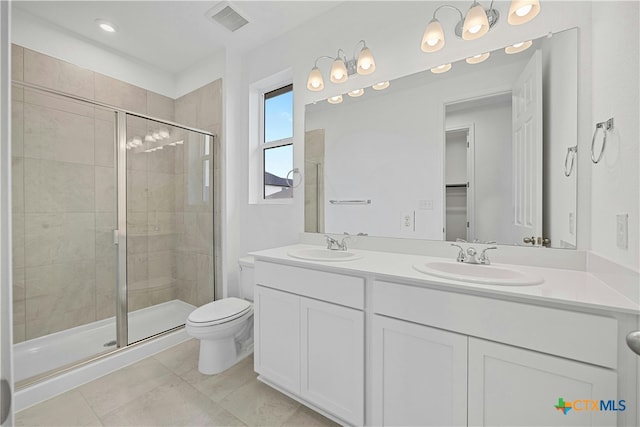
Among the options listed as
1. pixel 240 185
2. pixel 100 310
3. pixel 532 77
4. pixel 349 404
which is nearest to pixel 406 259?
pixel 349 404

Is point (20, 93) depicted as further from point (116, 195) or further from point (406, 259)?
point (406, 259)

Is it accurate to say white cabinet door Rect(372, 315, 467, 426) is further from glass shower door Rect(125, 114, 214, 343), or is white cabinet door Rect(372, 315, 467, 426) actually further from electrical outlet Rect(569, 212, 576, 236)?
glass shower door Rect(125, 114, 214, 343)

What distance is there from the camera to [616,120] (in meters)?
0.99

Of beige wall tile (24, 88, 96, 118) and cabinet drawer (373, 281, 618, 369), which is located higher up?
beige wall tile (24, 88, 96, 118)

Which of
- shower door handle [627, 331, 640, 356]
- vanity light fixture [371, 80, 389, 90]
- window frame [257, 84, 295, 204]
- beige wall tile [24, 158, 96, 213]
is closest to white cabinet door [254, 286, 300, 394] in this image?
window frame [257, 84, 295, 204]

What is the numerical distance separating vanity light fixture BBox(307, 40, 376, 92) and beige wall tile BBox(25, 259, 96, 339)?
7.93 feet

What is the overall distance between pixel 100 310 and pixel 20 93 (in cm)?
179

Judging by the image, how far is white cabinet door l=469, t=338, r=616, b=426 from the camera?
82 centimetres

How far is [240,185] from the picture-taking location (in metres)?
2.62

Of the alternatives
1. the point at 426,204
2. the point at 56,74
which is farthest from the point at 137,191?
the point at 426,204

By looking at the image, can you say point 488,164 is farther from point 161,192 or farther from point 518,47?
point 161,192

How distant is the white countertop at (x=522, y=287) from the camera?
0.83 m

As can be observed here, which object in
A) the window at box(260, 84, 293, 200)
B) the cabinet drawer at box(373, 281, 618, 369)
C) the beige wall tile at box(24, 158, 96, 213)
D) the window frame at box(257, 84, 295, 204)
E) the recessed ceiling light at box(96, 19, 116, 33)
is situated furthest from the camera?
the window frame at box(257, 84, 295, 204)

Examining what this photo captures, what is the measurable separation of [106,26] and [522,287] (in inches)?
130
